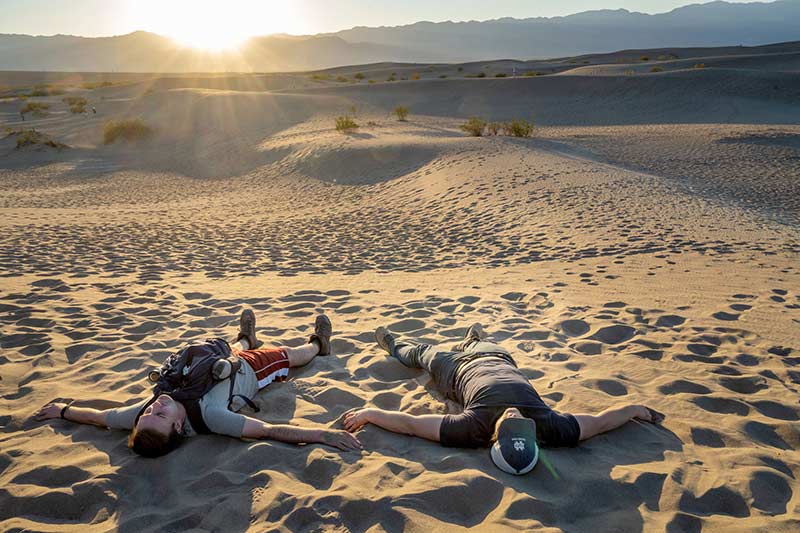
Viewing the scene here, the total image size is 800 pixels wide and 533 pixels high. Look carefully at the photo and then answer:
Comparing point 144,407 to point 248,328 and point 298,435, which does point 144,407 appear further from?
point 248,328

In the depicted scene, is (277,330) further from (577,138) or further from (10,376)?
(577,138)

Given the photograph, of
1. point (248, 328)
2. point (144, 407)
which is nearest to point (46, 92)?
point (248, 328)

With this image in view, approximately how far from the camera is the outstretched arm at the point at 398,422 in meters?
3.15

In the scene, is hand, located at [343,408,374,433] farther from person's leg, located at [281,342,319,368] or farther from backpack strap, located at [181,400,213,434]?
person's leg, located at [281,342,319,368]

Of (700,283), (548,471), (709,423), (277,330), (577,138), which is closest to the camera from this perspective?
(548,471)

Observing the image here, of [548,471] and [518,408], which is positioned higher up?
[518,408]

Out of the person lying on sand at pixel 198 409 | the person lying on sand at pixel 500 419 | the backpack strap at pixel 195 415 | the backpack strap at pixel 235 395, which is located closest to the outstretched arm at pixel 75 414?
the person lying on sand at pixel 198 409

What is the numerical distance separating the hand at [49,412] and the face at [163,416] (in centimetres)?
78

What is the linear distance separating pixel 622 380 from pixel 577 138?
1439 centimetres

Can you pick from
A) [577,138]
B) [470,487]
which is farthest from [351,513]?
[577,138]

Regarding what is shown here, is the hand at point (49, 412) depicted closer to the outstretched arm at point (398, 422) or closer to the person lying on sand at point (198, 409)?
the person lying on sand at point (198, 409)

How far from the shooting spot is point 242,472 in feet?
9.58

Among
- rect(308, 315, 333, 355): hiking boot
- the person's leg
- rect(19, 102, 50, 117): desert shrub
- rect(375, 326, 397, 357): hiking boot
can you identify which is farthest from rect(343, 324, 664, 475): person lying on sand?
rect(19, 102, 50, 117): desert shrub

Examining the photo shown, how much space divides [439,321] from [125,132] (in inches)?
953
